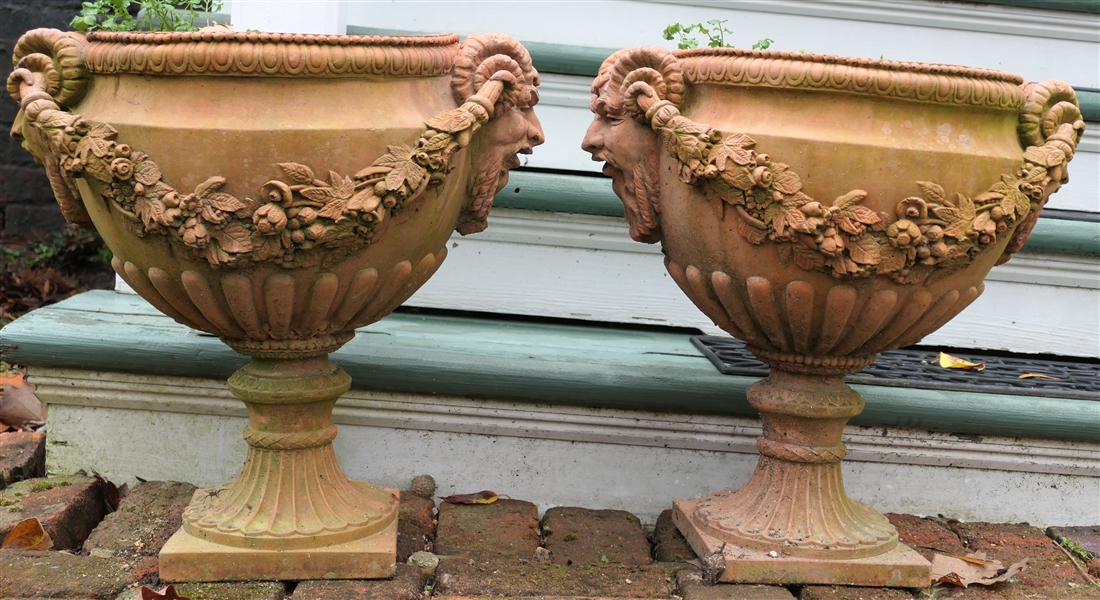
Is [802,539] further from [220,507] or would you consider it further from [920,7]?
[920,7]

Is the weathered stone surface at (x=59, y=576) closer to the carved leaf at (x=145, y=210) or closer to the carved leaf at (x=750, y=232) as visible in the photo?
the carved leaf at (x=145, y=210)

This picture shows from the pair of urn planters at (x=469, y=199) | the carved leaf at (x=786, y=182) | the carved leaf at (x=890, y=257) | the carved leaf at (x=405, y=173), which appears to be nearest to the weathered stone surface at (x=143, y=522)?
the pair of urn planters at (x=469, y=199)

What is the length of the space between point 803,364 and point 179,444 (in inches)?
57.2

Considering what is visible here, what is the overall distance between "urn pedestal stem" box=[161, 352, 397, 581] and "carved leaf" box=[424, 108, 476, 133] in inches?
21.7

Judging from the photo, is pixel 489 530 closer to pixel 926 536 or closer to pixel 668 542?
pixel 668 542

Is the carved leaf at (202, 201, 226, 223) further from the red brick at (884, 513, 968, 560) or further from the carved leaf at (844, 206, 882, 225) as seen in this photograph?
the red brick at (884, 513, 968, 560)

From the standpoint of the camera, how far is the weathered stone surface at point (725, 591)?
182 cm

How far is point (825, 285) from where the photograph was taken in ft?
5.69

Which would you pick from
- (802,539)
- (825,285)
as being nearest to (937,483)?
(802,539)

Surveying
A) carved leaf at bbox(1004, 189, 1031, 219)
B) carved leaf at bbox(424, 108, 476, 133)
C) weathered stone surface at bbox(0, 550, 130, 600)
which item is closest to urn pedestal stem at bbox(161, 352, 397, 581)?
Result: weathered stone surface at bbox(0, 550, 130, 600)

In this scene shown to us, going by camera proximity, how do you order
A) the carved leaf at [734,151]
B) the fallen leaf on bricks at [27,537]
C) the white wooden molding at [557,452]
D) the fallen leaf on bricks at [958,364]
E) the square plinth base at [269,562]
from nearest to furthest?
1. the carved leaf at [734,151]
2. the square plinth base at [269,562]
3. the fallen leaf on bricks at [27,537]
4. the white wooden molding at [557,452]
5. the fallen leaf on bricks at [958,364]

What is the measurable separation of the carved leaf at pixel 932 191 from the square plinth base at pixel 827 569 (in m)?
0.72

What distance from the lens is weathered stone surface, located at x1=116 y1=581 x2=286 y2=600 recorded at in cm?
174

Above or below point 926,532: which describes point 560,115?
above
